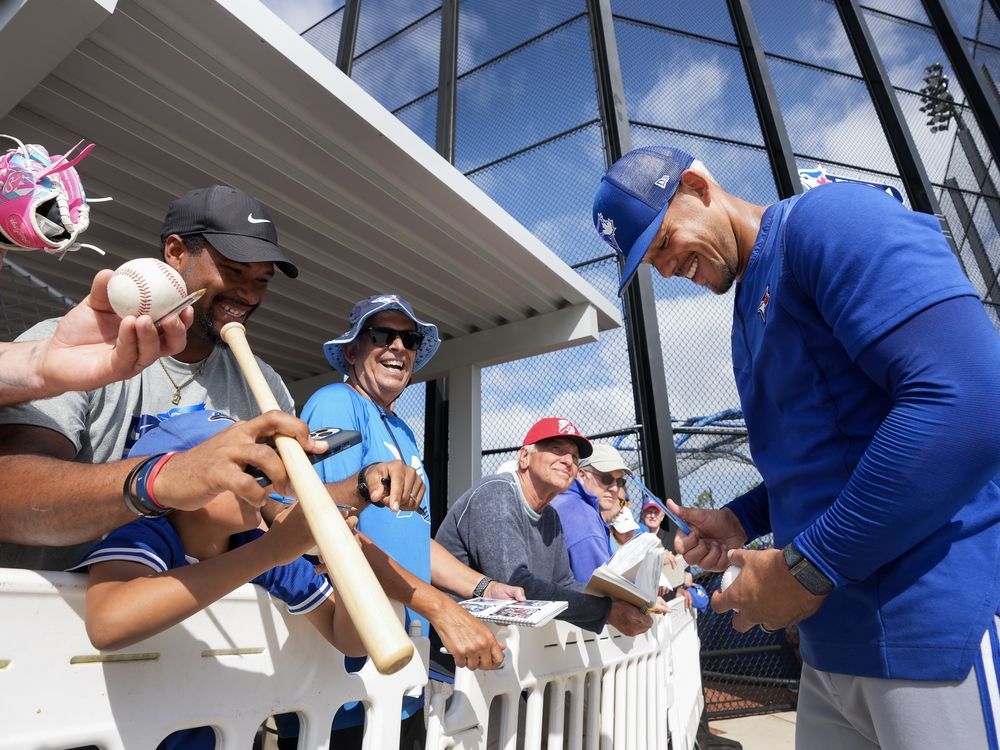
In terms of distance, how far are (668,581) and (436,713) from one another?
2.67 meters

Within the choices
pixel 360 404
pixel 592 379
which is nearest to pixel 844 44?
pixel 592 379

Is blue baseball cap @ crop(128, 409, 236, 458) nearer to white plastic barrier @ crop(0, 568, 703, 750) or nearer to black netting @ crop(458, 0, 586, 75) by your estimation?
white plastic barrier @ crop(0, 568, 703, 750)

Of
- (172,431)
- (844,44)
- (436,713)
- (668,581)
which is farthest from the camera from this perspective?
(844,44)

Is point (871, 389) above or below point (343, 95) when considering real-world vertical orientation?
below

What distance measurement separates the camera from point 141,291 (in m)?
1.01

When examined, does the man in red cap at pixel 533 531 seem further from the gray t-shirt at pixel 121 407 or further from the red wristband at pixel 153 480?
the red wristband at pixel 153 480

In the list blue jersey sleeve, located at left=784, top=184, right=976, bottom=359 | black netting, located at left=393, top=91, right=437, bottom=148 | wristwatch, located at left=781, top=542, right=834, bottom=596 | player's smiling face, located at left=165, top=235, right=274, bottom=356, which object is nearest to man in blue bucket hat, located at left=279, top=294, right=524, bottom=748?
player's smiling face, located at left=165, top=235, right=274, bottom=356

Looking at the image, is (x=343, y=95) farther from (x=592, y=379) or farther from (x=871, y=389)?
(x=592, y=379)

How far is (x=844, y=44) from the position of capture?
834 centimetres

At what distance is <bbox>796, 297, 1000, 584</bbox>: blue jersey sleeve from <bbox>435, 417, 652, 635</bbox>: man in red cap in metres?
1.31

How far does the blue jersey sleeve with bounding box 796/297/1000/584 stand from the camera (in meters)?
1.01

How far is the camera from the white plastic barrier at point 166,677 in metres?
0.87

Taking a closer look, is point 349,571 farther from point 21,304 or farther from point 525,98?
point 525,98

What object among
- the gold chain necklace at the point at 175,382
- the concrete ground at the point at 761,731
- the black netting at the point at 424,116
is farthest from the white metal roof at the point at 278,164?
the concrete ground at the point at 761,731
